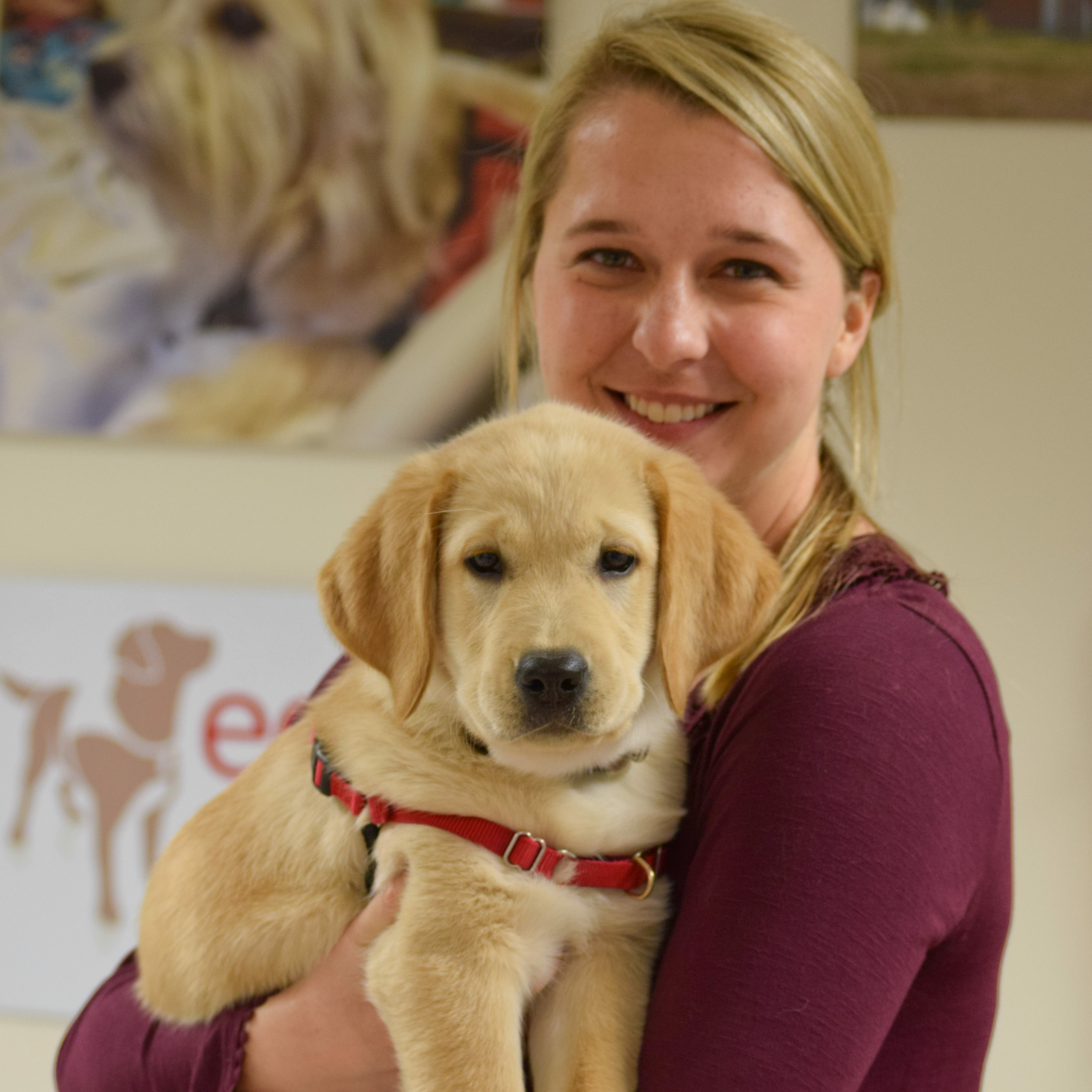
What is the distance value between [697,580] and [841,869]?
407mm

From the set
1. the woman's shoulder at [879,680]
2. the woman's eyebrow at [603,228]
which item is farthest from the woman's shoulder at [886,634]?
the woman's eyebrow at [603,228]

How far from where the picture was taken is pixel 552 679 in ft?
3.66

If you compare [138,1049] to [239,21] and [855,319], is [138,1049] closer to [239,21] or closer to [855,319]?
[855,319]

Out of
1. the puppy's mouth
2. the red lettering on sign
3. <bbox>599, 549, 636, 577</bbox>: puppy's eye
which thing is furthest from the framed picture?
the red lettering on sign

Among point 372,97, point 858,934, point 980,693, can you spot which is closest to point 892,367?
point 372,97

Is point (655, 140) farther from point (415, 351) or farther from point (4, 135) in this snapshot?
point (4, 135)

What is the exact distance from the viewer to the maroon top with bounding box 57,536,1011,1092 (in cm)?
90

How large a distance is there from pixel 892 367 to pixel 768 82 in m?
1.92

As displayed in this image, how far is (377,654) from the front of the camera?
1238 mm

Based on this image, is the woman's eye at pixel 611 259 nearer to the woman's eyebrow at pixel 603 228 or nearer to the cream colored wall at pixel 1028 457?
the woman's eyebrow at pixel 603 228

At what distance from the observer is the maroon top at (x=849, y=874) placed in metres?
0.90

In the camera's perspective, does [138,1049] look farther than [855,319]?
No

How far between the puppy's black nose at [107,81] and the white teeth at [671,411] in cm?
242

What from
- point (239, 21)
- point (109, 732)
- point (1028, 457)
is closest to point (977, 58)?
point (1028, 457)
